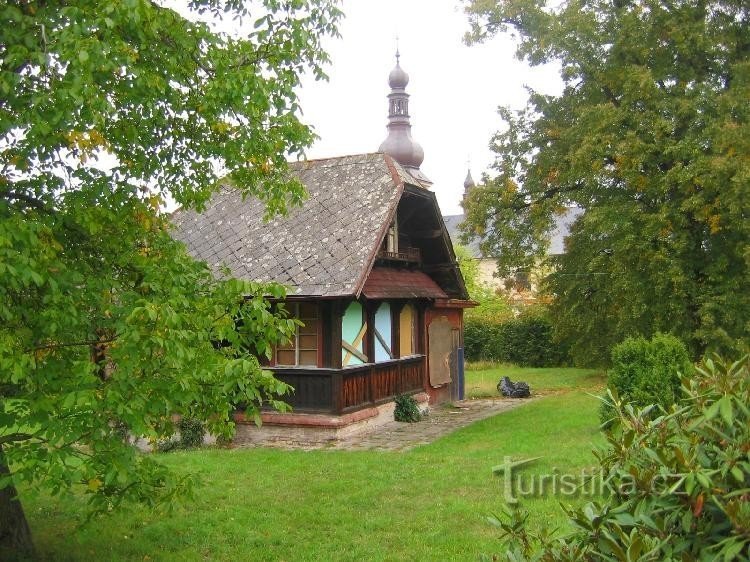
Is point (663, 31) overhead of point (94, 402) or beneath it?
overhead

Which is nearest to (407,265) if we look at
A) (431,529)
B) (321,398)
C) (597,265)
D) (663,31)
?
(321,398)

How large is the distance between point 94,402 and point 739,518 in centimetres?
343

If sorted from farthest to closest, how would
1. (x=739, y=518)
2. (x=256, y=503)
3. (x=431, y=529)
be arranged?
1. (x=256, y=503)
2. (x=431, y=529)
3. (x=739, y=518)

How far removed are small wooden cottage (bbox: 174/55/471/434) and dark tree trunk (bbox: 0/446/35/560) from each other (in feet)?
18.8

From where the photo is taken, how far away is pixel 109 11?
414cm

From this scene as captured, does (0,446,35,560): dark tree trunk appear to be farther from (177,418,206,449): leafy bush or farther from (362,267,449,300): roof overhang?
(362,267,449,300): roof overhang

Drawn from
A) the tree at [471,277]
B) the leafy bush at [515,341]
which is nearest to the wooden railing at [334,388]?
the leafy bush at [515,341]

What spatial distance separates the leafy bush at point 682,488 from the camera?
212 centimetres

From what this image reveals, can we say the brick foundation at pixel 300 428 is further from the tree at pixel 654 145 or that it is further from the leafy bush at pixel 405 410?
the tree at pixel 654 145

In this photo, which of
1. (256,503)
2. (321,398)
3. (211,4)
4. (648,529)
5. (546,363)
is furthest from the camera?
(546,363)

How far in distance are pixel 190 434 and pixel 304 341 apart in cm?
277

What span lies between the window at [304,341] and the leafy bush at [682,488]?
10883 millimetres

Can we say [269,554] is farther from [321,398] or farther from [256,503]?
[321,398]

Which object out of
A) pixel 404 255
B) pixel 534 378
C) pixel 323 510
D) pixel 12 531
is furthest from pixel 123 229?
pixel 534 378
